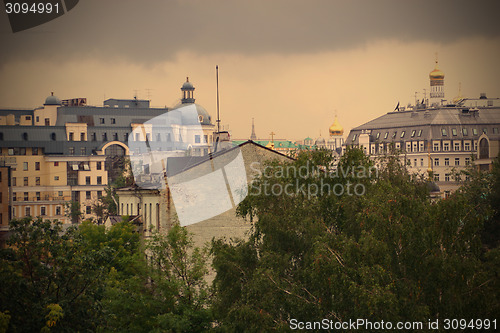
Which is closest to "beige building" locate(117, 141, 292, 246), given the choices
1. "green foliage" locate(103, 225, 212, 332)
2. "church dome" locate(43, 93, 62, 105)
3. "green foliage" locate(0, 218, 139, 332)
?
"green foliage" locate(103, 225, 212, 332)

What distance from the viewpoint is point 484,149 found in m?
181

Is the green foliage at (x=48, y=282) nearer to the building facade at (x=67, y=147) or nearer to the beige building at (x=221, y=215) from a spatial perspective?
the beige building at (x=221, y=215)

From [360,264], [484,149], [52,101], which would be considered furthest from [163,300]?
[52,101]

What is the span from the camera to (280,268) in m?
37.5

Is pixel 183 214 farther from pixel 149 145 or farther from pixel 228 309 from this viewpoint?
pixel 149 145

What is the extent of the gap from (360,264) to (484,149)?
150946 mm

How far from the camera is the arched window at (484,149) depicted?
176325 millimetres

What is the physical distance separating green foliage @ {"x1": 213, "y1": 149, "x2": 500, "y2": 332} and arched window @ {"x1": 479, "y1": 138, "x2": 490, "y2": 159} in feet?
452

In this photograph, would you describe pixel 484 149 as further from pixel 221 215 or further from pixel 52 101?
pixel 221 215

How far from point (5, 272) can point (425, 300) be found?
14.3m

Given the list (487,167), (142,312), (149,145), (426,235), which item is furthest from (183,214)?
(149,145)

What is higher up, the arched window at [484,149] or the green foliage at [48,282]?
the arched window at [484,149]

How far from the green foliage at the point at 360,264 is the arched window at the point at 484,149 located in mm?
137633

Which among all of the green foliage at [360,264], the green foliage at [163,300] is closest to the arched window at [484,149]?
the green foliage at [163,300]
